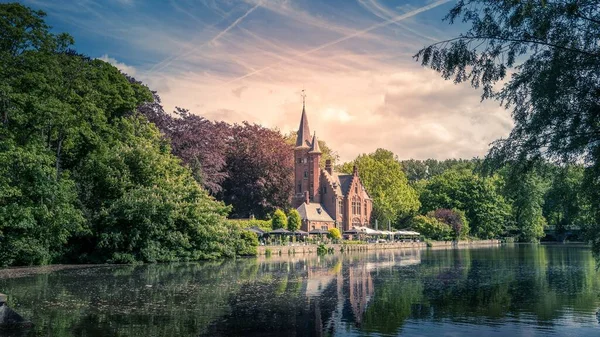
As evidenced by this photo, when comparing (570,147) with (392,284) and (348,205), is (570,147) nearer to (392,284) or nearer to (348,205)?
(392,284)

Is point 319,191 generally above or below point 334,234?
above

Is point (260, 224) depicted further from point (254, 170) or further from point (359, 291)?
point (359, 291)

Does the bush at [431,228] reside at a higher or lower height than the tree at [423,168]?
lower

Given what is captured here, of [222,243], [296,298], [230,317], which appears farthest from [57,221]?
[230,317]

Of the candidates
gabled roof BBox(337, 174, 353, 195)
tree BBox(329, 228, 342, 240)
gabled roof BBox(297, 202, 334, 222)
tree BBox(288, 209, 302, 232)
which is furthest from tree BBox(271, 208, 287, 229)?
gabled roof BBox(337, 174, 353, 195)

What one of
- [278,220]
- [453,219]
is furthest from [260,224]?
[453,219]

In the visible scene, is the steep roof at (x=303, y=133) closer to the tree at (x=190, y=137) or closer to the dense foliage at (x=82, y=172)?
the tree at (x=190, y=137)

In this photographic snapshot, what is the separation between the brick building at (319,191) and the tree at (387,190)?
5.01 metres

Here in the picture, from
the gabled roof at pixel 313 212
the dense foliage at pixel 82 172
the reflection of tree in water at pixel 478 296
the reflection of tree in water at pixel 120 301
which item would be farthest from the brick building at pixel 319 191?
the reflection of tree in water at pixel 120 301

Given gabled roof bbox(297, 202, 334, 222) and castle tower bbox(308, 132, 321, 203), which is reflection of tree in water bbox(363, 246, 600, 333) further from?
castle tower bbox(308, 132, 321, 203)

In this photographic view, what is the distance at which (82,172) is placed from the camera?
1503 inches

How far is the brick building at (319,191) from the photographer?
7656 centimetres

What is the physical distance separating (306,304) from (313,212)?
56430 millimetres

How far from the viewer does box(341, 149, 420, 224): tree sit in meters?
85.4
